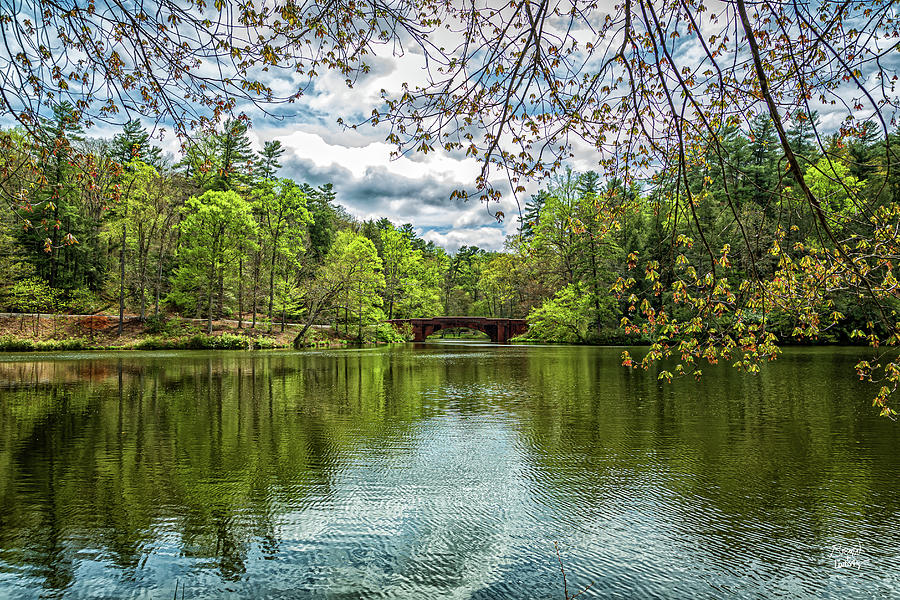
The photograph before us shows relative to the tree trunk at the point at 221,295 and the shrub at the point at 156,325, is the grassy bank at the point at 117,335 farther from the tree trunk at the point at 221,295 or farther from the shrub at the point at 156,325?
the tree trunk at the point at 221,295

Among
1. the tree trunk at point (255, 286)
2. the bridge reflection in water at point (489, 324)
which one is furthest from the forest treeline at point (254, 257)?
the bridge reflection in water at point (489, 324)

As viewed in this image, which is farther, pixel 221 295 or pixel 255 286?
pixel 221 295

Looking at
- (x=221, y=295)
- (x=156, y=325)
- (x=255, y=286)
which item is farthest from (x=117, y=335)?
(x=255, y=286)

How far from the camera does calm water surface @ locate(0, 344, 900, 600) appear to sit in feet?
12.9

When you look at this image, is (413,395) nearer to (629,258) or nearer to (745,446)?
(745,446)

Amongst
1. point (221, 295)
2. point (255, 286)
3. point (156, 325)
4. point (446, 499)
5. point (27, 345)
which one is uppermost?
point (255, 286)

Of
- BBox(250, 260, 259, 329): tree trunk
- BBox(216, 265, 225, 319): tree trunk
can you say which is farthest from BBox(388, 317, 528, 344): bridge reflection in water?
BBox(216, 265, 225, 319): tree trunk

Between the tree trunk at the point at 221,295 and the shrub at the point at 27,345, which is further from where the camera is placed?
the tree trunk at the point at 221,295

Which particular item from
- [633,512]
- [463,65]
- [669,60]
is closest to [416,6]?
[463,65]

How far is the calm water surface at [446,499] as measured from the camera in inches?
154

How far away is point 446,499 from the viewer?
18.3 feet

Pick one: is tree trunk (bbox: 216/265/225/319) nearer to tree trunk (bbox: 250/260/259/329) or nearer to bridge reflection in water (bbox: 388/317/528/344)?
tree trunk (bbox: 250/260/259/329)

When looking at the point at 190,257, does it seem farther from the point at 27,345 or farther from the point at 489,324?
the point at 489,324

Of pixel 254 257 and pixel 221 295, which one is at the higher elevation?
pixel 254 257
